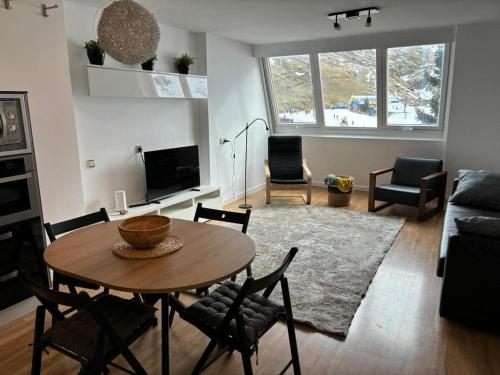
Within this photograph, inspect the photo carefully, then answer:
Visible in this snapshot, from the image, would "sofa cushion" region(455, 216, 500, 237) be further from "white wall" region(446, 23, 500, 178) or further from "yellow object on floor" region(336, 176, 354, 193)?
→ "white wall" region(446, 23, 500, 178)

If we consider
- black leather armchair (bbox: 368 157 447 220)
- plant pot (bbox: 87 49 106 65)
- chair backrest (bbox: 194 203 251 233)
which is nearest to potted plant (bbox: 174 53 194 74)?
plant pot (bbox: 87 49 106 65)

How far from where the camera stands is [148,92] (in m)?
4.15

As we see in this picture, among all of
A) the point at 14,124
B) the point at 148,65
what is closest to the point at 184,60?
the point at 148,65

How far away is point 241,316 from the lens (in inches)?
67.8

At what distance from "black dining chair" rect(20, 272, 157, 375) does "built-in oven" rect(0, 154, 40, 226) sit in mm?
1040

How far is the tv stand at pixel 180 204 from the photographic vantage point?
13.4 feet

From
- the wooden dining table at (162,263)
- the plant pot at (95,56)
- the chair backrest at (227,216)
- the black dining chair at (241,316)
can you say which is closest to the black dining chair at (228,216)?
the chair backrest at (227,216)

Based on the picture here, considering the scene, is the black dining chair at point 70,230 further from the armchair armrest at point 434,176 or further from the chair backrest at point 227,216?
the armchair armrest at point 434,176

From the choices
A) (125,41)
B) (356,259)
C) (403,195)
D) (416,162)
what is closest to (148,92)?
(125,41)

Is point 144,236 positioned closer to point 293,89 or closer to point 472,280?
point 472,280

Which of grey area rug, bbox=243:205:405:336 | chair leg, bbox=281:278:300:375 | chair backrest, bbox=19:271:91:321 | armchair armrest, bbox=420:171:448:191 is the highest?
chair backrest, bbox=19:271:91:321

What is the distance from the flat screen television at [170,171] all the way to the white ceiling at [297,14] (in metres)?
1.52

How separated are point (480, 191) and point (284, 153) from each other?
297 centimetres

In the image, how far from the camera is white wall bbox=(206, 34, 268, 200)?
17.6ft
